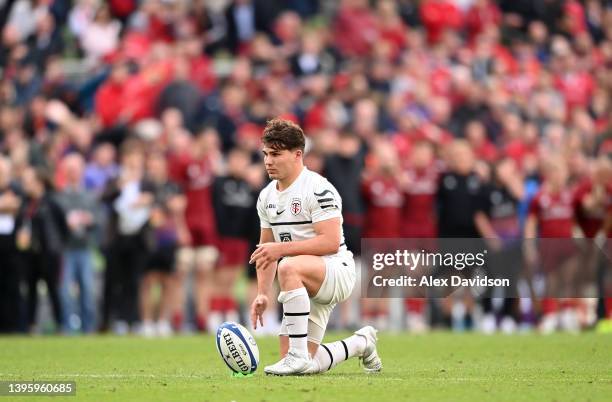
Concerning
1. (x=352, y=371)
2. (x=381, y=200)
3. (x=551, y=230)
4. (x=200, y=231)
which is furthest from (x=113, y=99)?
(x=352, y=371)

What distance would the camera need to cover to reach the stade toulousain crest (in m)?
10.6

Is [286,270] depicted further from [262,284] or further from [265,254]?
[262,284]

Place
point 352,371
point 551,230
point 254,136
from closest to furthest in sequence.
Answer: point 352,371 → point 551,230 → point 254,136

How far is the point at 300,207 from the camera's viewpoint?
418 inches

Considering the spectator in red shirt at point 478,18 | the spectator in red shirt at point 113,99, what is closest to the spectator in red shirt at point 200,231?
the spectator in red shirt at point 113,99

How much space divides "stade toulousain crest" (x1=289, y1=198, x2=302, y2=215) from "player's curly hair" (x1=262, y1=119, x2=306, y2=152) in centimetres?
40

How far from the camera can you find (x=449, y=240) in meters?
19.8

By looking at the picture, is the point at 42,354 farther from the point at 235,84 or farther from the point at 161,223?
the point at 235,84

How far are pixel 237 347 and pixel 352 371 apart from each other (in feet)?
5.06

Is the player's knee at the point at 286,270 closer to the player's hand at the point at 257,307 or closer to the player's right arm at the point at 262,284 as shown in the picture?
the player's right arm at the point at 262,284

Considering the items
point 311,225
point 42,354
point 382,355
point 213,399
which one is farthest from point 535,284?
point 213,399

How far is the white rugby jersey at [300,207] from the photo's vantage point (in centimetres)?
1055

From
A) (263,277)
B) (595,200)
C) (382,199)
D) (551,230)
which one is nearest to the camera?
(263,277)

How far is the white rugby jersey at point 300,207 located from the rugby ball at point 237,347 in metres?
0.83
